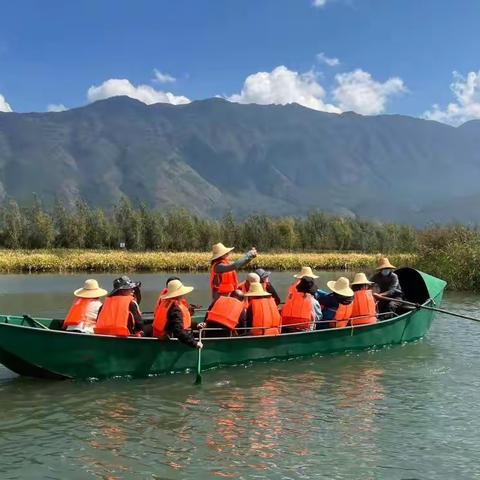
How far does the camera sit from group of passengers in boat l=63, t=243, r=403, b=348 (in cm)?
1177

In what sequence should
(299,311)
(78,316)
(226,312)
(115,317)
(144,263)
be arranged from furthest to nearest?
(144,263) → (299,311) → (226,312) → (78,316) → (115,317)

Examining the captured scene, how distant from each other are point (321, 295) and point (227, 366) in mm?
4058

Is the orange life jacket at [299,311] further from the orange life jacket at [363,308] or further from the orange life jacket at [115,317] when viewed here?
the orange life jacket at [115,317]

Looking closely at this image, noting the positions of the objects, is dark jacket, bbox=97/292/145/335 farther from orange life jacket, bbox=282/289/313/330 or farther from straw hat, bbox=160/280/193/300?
orange life jacket, bbox=282/289/313/330

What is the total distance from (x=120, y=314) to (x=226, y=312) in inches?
86.5

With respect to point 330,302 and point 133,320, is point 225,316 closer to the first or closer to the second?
point 133,320

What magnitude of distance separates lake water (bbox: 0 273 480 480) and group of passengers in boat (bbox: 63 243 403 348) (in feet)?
2.96

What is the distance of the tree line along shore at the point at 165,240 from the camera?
4362 cm

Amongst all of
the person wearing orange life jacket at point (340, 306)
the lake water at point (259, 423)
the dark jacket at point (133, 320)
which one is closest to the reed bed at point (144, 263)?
the person wearing orange life jacket at point (340, 306)

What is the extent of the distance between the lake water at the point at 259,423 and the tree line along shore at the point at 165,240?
25.6 m

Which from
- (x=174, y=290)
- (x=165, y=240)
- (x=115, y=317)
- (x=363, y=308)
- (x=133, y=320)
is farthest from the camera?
(x=165, y=240)

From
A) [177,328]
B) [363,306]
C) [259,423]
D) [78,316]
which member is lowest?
[259,423]

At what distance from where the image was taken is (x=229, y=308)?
504 inches

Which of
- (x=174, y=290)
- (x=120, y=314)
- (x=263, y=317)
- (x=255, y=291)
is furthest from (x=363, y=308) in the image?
(x=120, y=314)
